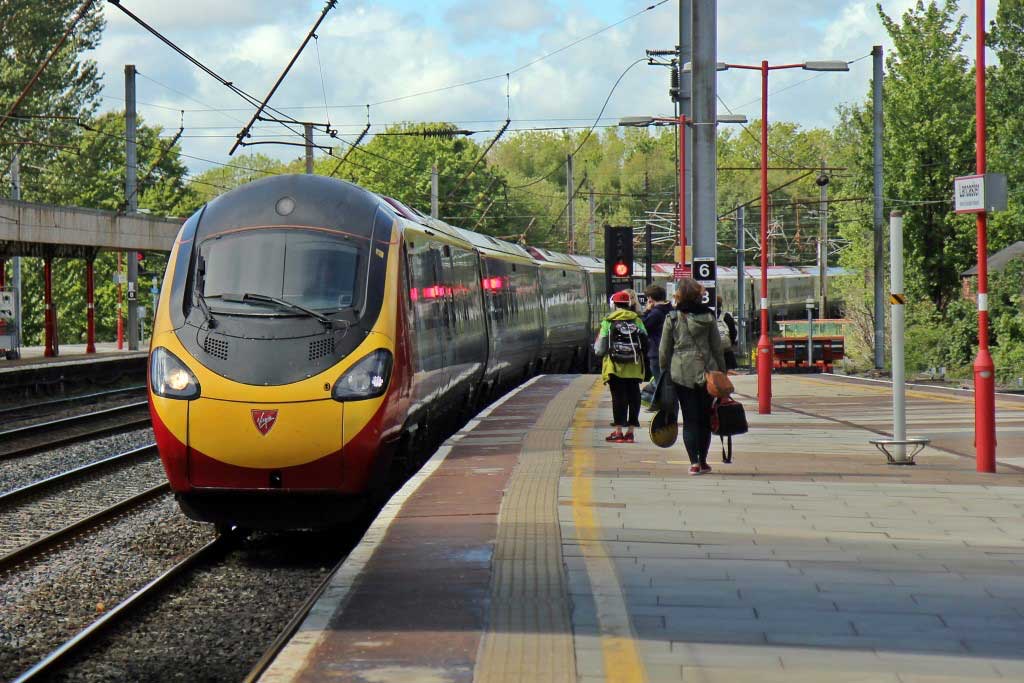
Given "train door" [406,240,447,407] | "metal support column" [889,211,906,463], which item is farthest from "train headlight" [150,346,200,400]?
"metal support column" [889,211,906,463]

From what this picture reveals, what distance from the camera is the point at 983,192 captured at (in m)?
11.8

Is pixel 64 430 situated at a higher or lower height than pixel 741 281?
lower

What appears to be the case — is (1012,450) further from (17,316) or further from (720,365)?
(17,316)

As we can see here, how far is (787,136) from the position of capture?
426 ft

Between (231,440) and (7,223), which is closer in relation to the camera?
(231,440)

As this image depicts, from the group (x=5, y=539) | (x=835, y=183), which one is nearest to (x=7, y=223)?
(x=5, y=539)

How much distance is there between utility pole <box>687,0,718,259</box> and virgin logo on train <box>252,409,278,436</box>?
10.5 m

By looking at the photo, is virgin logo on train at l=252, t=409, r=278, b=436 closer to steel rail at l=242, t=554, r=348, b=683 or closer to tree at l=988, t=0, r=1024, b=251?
steel rail at l=242, t=554, r=348, b=683

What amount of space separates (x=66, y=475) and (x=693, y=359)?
24.4 feet

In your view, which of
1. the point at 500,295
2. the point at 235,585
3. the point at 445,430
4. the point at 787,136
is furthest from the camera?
the point at 787,136

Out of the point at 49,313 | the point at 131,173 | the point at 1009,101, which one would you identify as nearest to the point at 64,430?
the point at 49,313

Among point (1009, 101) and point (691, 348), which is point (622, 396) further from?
point (1009, 101)

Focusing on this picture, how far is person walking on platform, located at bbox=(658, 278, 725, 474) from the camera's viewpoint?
11.7 m

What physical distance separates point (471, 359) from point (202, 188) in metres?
127
